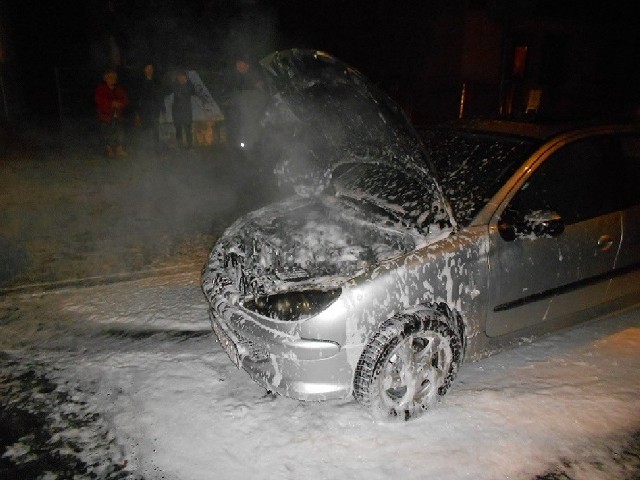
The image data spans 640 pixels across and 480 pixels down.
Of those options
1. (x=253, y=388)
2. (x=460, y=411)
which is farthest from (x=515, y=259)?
(x=253, y=388)

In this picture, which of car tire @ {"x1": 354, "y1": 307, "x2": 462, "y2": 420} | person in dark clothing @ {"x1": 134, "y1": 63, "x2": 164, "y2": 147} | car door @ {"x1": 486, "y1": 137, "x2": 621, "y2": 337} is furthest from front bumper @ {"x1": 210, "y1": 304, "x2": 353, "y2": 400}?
person in dark clothing @ {"x1": 134, "y1": 63, "x2": 164, "y2": 147}

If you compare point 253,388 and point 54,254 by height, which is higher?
point 54,254

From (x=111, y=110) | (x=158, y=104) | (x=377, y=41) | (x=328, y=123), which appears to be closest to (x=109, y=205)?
(x=111, y=110)

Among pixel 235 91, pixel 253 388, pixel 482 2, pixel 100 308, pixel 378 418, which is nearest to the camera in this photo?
pixel 378 418

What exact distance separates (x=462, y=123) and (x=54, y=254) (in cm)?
447

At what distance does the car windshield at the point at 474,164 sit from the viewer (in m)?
3.11

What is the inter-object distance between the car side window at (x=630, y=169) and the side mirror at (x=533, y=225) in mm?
953

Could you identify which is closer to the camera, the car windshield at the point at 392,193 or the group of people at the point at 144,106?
the car windshield at the point at 392,193

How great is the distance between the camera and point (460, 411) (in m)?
3.03

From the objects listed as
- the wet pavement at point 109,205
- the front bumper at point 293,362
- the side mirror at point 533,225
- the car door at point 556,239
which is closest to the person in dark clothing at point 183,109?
the wet pavement at point 109,205

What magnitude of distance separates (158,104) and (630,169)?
8.80 m

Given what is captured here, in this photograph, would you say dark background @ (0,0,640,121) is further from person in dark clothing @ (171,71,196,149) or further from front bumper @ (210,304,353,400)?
front bumper @ (210,304,353,400)

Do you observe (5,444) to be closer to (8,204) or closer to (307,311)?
(307,311)

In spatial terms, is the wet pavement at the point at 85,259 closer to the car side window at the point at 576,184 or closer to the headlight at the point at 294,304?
the headlight at the point at 294,304
